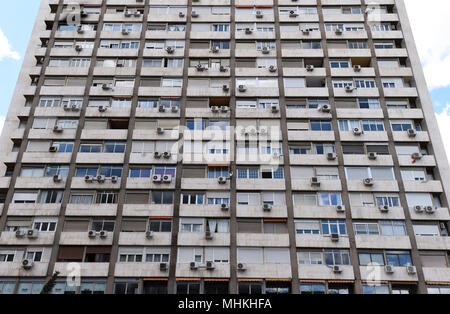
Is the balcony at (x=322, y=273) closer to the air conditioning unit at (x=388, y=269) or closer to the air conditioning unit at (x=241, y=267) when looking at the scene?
the air conditioning unit at (x=388, y=269)

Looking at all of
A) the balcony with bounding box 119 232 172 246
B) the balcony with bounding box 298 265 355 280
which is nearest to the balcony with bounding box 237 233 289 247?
the balcony with bounding box 298 265 355 280

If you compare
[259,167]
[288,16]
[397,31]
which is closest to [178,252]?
[259,167]

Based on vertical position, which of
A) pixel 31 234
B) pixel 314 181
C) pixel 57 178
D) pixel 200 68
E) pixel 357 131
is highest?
pixel 200 68

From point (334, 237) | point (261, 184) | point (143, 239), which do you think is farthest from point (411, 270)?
point (143, 239)

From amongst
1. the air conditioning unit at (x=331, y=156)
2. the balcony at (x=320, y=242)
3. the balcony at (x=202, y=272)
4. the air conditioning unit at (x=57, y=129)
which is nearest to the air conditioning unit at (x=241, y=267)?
the balcony at (x=202, y=272)

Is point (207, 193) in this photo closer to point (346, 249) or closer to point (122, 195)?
point (122, 195)

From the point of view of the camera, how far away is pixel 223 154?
2855 cm

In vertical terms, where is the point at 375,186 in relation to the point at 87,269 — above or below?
above

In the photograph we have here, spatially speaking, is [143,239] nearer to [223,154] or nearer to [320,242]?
[223,154]

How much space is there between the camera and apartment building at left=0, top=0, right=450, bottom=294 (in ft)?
81.8

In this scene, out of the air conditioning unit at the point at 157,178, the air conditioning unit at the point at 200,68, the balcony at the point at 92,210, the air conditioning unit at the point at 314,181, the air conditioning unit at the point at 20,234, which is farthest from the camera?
the air conditioning unit at the point at 200,68

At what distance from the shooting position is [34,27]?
34.9 m

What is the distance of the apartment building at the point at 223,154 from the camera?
81.8 ft

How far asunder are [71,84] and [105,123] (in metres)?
4.62
